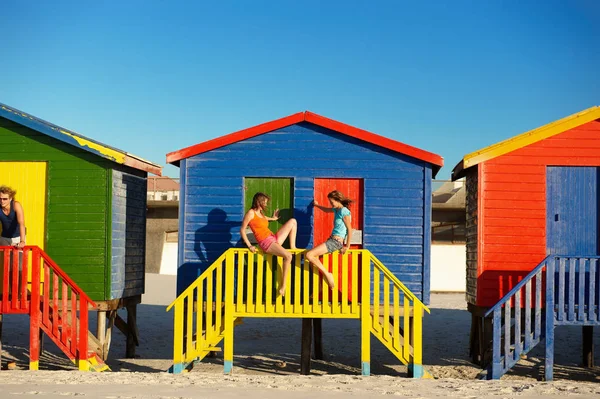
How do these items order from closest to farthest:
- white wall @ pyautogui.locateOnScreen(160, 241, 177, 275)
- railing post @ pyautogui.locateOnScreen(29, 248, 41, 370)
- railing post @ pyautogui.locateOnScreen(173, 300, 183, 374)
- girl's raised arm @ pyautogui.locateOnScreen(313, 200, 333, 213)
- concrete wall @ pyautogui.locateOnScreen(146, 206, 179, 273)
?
railing post @ pyautogui.locateOnScreen(173, 300, 183, 374) → railing post @ pyautogui.locateOnScreen(29, 248, 41, 370) → girl's raised arm @ pyautogui.locateOnScreen(313, 200, 333, 213) → concrete wall @ pyautogui.locateOnScreen(146, 206, 179, 273) → white wall @ pyautogui.locateOnScreen(160, 241, 177, 275)

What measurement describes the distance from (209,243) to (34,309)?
303 centimetres

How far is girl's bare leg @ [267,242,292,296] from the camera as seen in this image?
13102 mm

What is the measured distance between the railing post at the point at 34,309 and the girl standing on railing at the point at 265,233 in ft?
10.7

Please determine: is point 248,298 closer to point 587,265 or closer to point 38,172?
point 38,172

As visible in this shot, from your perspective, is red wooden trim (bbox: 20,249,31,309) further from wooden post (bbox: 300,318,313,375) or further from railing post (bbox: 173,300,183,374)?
wooden post (bbox: 300,318,313,375)

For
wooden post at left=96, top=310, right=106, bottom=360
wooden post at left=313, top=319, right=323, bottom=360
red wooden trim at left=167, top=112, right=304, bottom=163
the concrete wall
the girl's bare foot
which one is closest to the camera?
the girl's bare foot

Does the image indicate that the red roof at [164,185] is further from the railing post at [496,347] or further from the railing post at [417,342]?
the railing post at [496,347]

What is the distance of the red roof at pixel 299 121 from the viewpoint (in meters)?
14.6

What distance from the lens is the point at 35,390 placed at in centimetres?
1077

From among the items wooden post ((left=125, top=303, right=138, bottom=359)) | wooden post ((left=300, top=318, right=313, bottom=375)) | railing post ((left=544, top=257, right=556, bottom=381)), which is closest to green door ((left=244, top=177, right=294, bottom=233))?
wooden post ((left=300, top=318, right=313, bottom=375))

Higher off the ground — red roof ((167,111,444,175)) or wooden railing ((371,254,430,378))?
red roof ((167,111,444,175))

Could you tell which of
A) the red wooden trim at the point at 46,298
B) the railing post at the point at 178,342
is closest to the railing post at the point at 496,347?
the railing post at the point at 178,342

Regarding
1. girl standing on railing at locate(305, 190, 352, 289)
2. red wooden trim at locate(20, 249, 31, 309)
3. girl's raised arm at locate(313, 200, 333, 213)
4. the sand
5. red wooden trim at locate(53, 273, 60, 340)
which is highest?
girl's raised arm at locate(313, 200, 333, 213)

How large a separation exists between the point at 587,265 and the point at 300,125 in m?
5.45
